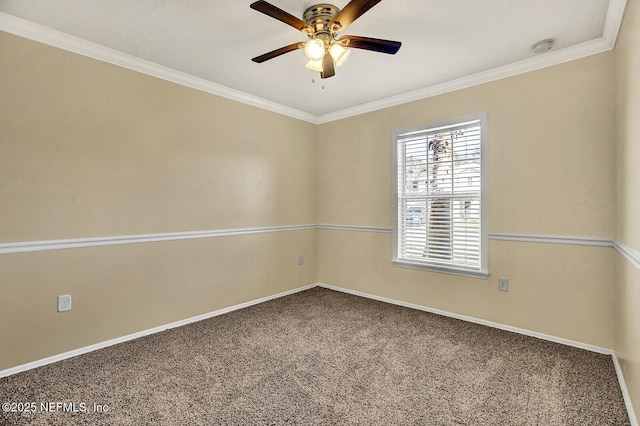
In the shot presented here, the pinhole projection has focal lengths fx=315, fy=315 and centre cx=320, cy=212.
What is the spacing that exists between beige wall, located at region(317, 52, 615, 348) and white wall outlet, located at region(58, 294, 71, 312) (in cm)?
317

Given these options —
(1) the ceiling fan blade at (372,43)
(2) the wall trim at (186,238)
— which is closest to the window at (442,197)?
(2) the wall trim at (186,238)

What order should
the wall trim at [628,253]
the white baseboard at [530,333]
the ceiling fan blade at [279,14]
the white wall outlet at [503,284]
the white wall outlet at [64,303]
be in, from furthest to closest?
the white wall outlet at [503,284] → the white wall outlet at [64,303] → the white baseboard at [530,333] → the ceiling fan blade at [279,14] → the wall trim at [628,253]

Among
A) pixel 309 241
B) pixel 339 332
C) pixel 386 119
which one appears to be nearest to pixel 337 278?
pixel 309 241

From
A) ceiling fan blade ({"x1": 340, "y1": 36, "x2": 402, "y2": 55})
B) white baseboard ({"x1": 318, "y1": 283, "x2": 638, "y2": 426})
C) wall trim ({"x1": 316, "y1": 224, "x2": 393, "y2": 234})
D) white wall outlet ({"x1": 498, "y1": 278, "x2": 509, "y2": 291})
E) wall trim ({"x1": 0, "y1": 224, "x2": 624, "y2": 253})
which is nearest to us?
white baseboard ({"x1": 318, "y1": 283, "x2": 638, "y2": 426})

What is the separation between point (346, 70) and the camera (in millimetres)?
3010

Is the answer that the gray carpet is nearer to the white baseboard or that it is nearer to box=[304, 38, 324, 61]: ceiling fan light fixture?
the white baseboard

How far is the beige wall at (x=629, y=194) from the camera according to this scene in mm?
1659

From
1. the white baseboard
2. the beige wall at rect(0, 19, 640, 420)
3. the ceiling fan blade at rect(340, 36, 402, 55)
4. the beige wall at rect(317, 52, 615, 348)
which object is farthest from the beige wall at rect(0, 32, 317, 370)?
the beige wall at rect(317, 52, 615, 348)

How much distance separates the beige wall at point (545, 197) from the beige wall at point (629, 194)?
0.61ft

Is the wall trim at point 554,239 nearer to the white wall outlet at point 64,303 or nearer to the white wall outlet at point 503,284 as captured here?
the white wall outlet at point 503,284

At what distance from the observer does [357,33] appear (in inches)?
93.8

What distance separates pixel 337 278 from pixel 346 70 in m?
2.66

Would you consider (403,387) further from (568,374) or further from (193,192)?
(193,192)

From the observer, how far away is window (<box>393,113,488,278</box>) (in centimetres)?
316
